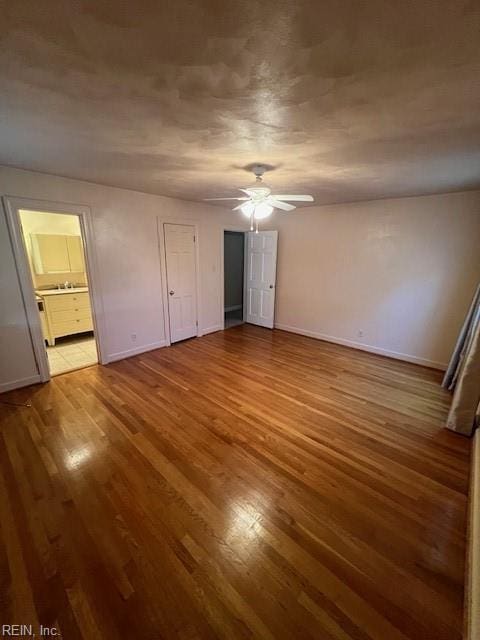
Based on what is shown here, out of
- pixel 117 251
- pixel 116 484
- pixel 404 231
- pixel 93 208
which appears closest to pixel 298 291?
pixel 404 231

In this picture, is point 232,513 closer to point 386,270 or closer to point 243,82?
point 243,82

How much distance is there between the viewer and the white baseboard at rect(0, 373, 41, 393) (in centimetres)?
292

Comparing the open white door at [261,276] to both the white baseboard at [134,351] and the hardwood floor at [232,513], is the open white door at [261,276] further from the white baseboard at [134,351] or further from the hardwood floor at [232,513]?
the hardwood floor at [232,513]

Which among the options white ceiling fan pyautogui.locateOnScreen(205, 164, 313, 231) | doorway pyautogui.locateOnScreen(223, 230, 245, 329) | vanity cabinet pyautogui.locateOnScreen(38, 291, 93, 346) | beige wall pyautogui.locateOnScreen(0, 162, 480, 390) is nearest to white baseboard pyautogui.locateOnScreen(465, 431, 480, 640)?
beige wall pyautogui.locateOnScreen(0, 162, 480, 390)

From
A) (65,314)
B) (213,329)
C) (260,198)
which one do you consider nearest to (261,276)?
(213,329)

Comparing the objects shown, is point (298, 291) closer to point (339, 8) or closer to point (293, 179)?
point (293, 179)

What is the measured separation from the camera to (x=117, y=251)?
3572 millimetres

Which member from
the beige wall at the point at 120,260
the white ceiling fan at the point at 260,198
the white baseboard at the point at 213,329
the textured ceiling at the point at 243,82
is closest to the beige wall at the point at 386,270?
the textured ceiling at the point at 243,82

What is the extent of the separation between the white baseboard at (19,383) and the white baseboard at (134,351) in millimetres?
845

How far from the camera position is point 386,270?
155 inches

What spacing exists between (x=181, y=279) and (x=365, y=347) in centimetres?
336

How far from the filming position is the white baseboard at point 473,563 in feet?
3.55

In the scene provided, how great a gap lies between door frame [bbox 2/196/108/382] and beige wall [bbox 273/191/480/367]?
3.36 m

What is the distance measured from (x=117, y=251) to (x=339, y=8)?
11.2ft
